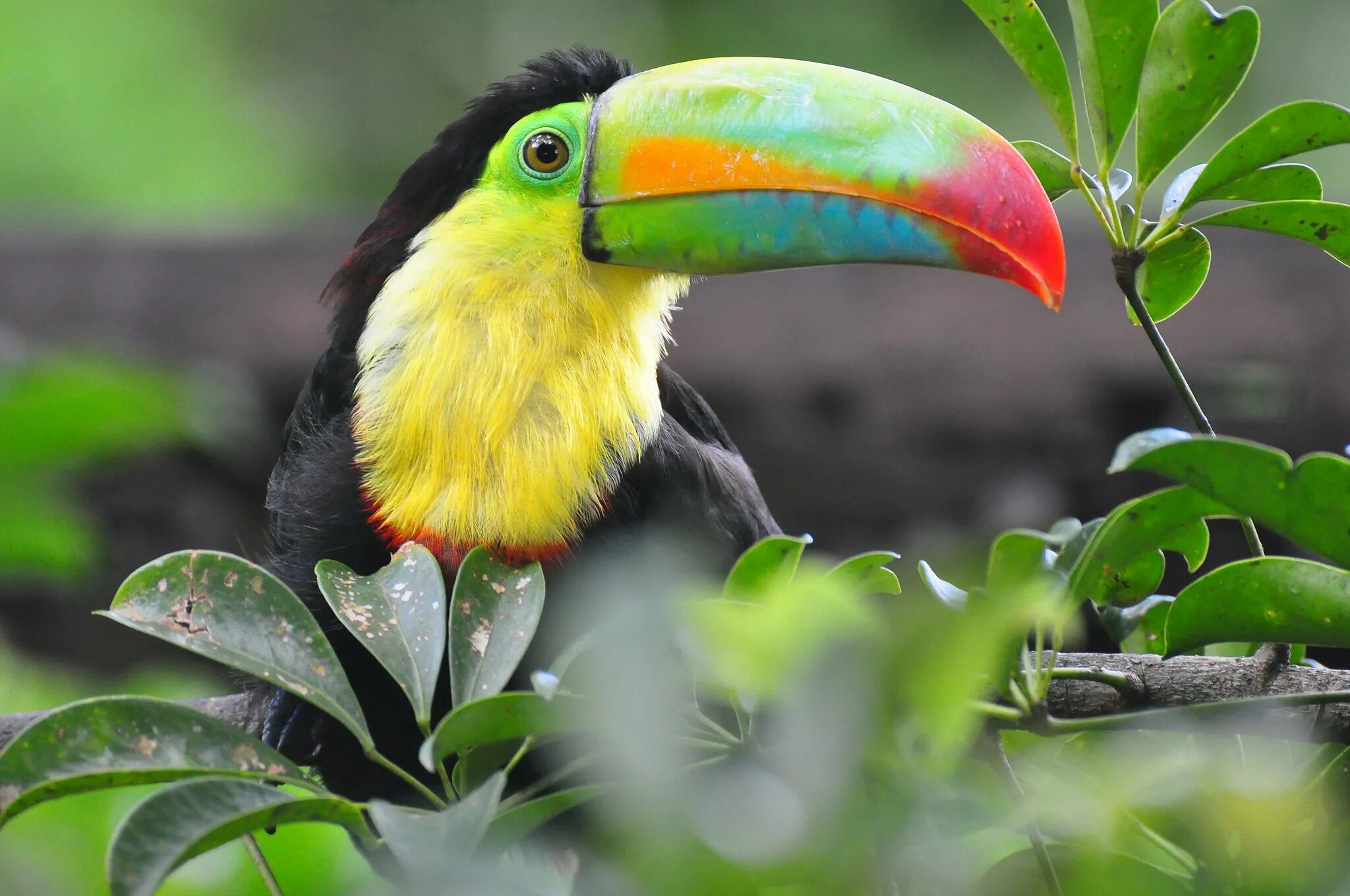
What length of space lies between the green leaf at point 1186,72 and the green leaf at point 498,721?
756 mm

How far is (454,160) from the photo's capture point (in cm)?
226

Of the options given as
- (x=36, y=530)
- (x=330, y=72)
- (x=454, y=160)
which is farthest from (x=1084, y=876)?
(x=330, y=72)

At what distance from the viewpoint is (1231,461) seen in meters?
0.96

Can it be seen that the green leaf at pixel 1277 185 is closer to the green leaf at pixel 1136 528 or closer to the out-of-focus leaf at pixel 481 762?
the green leaf at pixel 1136 528

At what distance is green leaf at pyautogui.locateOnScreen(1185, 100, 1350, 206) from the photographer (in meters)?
1.19

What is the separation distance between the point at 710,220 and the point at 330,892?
125 centimetres

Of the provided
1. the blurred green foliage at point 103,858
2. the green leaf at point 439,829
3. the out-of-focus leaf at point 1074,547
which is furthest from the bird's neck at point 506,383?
the green leaf at point 439,829

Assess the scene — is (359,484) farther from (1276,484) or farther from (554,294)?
(1276,484)

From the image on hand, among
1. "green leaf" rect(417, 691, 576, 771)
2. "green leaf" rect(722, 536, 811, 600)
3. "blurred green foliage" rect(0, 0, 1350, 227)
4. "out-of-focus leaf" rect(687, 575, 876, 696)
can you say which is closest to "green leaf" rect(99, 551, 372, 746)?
"green leaf" rect(417, 691, 576, 771)

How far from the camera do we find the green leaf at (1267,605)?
104 cm

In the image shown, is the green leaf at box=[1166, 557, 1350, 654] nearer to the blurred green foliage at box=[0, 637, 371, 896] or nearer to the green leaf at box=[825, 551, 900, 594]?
the green leaf at box=[825, 551, 900, 594]

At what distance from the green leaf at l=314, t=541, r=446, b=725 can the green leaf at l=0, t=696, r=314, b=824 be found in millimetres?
119

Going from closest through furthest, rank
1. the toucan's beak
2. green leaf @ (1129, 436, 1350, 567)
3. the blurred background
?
1. green leaf @ (1129, 436, 1350, 567)
2. the toucan's beak
3. the blurred background

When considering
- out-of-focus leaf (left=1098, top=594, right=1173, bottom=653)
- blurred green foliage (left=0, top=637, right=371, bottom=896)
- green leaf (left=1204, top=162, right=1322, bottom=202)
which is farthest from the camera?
blurred green foliage (left=0, top=637, right=371, bottom=896)
